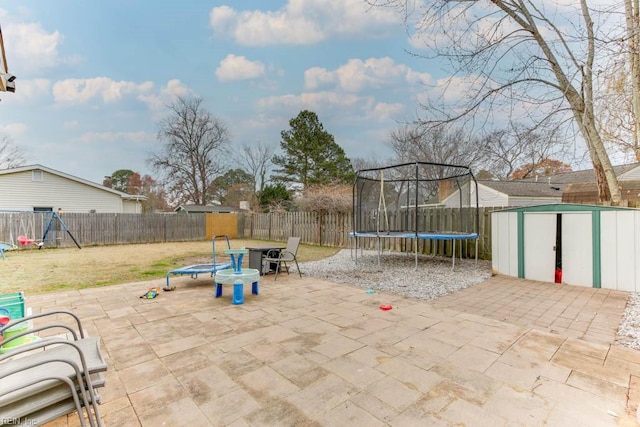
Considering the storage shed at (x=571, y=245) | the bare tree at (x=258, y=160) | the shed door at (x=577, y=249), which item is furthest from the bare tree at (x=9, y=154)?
the shed door at (x=577, y=249)

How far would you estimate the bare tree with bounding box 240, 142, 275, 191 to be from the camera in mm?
26281

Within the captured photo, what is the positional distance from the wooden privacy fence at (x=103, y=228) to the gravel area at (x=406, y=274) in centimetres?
1070

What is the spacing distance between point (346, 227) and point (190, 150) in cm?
1715

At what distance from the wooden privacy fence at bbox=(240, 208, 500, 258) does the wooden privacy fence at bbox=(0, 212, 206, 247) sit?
3479 mm

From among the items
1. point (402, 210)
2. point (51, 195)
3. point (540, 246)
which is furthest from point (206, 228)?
point (540, 246)

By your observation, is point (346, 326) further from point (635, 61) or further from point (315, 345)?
point (635, 61)

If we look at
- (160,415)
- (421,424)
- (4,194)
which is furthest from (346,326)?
(4,194)

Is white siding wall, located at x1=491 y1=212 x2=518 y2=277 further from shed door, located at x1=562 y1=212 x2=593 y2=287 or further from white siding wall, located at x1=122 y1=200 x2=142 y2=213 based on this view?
white siding wall, located at x1=122 y1=200 x2=142 y2=213

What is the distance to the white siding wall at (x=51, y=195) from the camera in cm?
1482

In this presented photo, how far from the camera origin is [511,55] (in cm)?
544

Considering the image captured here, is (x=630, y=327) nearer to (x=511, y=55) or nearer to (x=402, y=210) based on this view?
(x=511, y=55)

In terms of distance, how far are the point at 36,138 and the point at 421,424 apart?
86.5ft

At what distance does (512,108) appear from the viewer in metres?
5.39

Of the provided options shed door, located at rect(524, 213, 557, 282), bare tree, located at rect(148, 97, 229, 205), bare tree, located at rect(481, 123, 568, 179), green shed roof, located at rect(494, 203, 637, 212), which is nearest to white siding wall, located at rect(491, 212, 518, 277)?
shed door, located at rect(524, 213, 557, 282)
